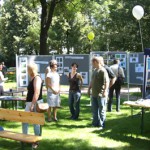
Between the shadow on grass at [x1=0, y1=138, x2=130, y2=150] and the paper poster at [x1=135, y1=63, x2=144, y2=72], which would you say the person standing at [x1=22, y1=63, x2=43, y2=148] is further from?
the paper poster at [x1=135, y1=63, x2=144, y2=72]

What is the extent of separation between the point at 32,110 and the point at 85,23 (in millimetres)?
40905

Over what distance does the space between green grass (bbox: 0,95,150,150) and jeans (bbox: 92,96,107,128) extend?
0.76 ft

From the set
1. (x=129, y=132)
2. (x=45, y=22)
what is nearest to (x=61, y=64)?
(x=129, y=132)

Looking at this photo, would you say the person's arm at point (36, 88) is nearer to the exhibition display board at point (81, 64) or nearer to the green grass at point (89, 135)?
the green grass at point (89, 135)

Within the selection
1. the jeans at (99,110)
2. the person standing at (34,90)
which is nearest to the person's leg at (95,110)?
the jeans at (99,110)

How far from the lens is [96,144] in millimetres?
8219

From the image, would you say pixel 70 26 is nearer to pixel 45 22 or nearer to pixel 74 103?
pixel 45 22

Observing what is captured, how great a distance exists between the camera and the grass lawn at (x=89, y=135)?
806cm

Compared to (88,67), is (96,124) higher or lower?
lower

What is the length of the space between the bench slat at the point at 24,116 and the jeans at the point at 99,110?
3.08 m

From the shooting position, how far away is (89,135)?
9.10 m

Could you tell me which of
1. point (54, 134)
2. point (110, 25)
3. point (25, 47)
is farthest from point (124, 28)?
point (54, 134)

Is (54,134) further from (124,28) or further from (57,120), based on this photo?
(124,28)

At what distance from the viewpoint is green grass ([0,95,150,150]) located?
8062mm
